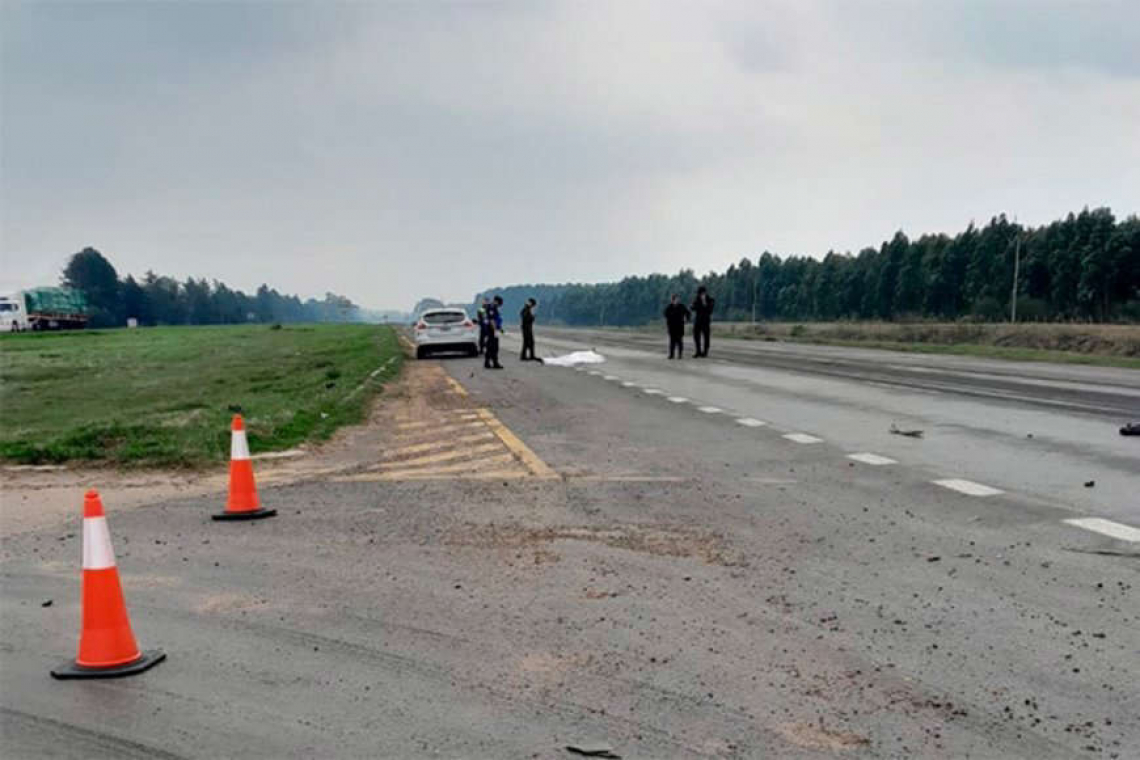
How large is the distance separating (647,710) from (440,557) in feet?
8.26

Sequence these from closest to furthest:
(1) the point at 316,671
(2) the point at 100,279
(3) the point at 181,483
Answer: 1. (1) the point at 316,671
2. (3) the point at 181,483
3. (2) the point at 100,279

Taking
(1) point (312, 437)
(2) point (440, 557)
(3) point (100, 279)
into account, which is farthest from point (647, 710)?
(3) point (100, 279)

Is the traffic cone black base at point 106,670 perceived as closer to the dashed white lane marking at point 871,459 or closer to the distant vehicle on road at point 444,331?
the dashed white lane marking at point 871,459

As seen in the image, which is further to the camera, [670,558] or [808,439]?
[808,439]

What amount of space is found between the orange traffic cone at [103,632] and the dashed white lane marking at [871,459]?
6970 millimetres

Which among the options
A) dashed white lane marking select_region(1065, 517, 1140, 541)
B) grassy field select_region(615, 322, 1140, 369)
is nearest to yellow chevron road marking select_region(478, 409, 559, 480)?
dashed white lane marking select_region(1065, 517, 1140, 541)

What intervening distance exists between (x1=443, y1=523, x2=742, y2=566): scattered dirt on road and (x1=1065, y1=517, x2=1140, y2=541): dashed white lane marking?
264 cm

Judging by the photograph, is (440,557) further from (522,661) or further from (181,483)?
(181,483)

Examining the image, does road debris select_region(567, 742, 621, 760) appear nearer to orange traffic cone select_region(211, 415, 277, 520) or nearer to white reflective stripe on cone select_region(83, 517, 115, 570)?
white reflective stripe on cone select_region(83, 517, 115, 570)

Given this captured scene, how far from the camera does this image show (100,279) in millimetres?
147000

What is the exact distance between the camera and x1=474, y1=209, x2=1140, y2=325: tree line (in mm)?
76250

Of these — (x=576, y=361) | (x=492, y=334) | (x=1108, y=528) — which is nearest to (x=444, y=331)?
(x=576, y=361)

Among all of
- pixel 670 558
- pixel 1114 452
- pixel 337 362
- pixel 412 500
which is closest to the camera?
pixel 670 558

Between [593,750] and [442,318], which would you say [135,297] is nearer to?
[442,318]
